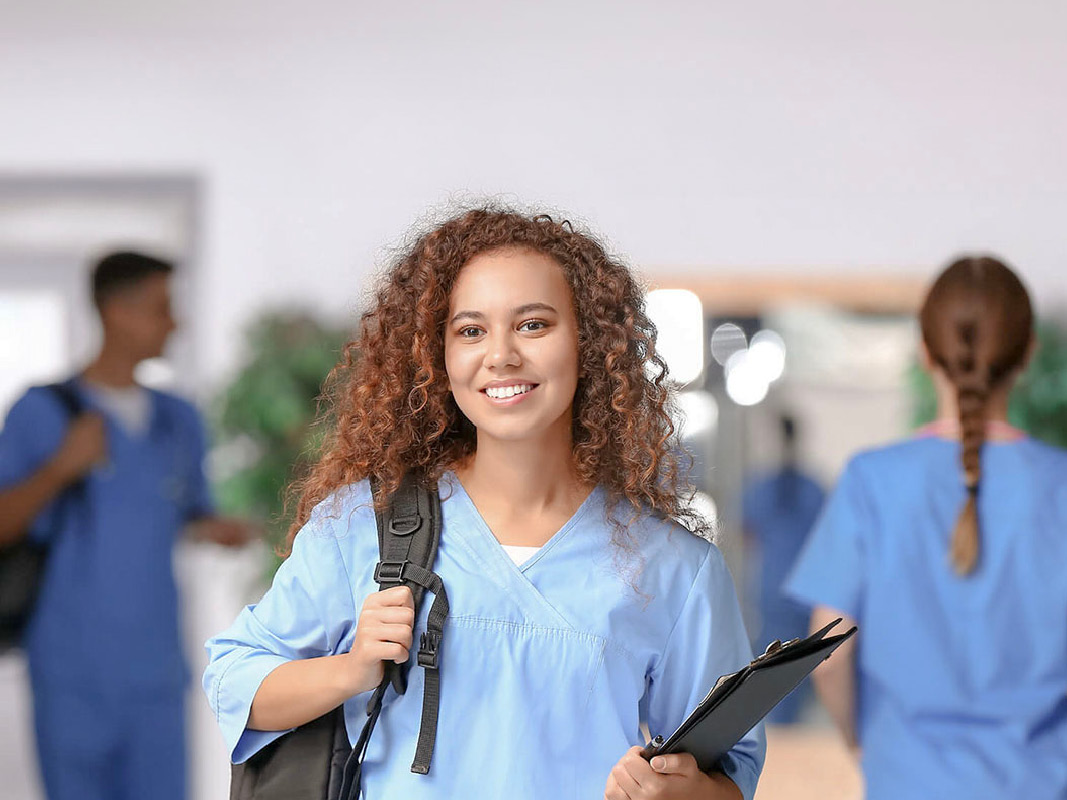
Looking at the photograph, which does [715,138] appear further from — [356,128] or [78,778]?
[78,778]

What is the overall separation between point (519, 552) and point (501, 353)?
0.24 metres

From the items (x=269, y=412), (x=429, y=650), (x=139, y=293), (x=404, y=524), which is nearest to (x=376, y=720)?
(x=429, y=650)

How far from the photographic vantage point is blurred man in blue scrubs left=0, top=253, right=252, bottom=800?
3721 millimetres

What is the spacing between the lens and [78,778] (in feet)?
11.9

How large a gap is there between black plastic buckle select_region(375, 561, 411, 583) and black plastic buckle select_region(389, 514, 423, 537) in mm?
50

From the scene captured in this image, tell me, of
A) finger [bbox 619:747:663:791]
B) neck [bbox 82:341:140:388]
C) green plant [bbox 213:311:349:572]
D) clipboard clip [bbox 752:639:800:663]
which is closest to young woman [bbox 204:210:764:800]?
finger [bbox 619:747:663:791]

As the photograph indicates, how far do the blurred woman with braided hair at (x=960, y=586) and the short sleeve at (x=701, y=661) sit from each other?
0.95m

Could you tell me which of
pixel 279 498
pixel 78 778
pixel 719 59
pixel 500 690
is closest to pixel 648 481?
pixel 500 690

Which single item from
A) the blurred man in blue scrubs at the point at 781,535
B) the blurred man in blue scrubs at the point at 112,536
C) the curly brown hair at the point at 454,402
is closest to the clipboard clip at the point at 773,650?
the curly brown hair at the point at 454,402

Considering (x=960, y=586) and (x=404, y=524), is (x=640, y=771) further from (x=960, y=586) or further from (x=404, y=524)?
(x=960, y=586)

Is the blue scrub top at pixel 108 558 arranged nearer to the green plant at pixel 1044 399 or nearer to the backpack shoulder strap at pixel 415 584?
the backpack shoulder strap at pixel 415 584

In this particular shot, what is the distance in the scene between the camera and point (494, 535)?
5.32 ft

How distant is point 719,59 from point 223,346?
6.76 ft

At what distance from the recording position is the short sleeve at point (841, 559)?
2.60 m
